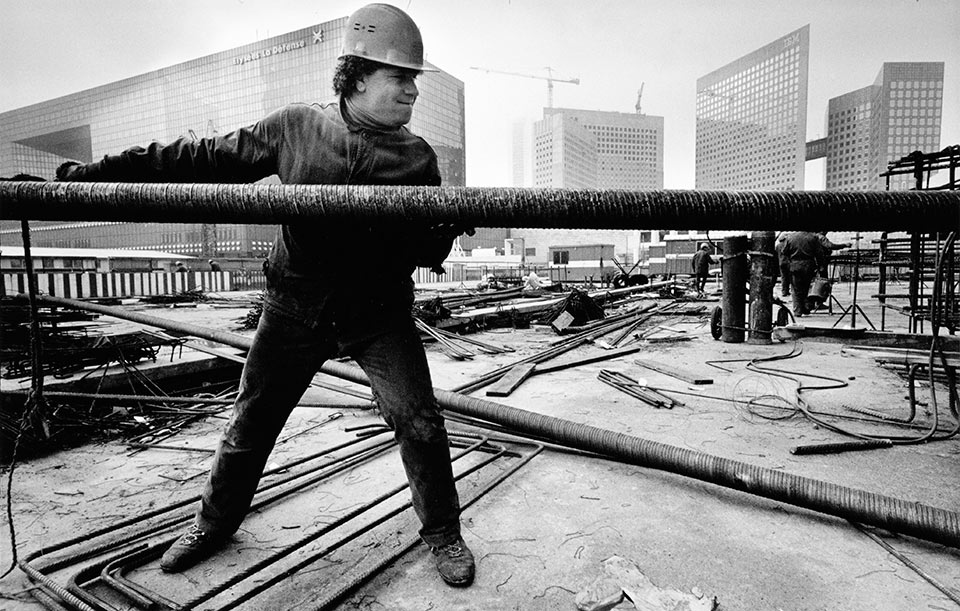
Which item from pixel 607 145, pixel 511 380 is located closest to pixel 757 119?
pixel 607 145

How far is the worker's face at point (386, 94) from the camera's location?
1672 millimetres

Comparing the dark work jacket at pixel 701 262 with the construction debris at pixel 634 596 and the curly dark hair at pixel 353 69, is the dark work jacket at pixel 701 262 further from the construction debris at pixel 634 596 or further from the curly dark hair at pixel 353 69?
the curly dark hair at pixel 353 69

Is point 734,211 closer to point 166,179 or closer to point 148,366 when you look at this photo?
point 166,179

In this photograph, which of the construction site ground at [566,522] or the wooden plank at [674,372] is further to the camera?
the wooden plank at [674,372]

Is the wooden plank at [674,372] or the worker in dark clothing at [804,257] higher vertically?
the worker in dark clothing at [804,257]

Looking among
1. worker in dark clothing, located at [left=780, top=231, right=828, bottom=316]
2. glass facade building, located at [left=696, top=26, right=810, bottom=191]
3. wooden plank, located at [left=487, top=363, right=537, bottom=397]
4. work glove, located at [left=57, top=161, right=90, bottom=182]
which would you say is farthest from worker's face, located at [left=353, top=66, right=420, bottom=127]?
glass facade building, located at [left=696, top=26, right=810, bottom=191]

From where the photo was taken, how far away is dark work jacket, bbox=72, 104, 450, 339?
160 cm

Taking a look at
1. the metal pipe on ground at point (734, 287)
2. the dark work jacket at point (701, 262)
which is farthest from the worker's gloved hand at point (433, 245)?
the dark work jacket at point (701, 262)

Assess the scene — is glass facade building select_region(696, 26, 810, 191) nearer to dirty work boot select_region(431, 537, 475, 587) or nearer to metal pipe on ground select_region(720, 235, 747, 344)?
metal pipe on ground select_region(720, 235, 747, 344)

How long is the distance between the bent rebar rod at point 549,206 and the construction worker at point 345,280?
475mm

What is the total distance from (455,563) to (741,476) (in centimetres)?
135

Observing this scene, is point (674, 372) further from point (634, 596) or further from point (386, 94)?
point (386, 94)

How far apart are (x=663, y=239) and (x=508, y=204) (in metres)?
37.1

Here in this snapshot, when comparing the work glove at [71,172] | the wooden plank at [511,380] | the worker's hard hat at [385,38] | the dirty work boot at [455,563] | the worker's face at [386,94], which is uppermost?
the worker's hard hat at [385,38]
